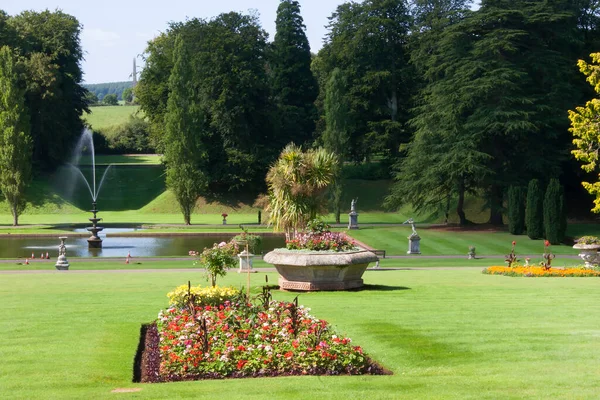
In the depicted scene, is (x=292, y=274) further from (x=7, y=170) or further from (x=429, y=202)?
(x=7, y=170)

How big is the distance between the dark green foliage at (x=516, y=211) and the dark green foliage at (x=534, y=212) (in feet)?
2.43

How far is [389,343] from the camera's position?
474 inches

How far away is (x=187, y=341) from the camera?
1127 cm

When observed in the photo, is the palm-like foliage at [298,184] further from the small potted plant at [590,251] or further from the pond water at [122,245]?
the small potted plant at [590,251]

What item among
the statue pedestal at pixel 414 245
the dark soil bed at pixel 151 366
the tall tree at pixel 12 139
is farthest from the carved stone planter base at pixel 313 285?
the tall tree at pixel 12 139

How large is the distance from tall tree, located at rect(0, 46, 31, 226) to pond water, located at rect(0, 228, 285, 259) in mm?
8658

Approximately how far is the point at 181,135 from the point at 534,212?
83.2 feet

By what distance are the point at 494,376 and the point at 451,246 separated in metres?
33.6

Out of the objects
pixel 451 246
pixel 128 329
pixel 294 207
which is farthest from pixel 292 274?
pixel 451 246

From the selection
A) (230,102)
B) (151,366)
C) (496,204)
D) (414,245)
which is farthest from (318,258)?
(230,102)

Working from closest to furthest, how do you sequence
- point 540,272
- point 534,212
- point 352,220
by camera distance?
point 540,272 → point 534,212 → point 352,220

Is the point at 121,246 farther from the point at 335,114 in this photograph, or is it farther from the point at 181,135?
the point at 335,114

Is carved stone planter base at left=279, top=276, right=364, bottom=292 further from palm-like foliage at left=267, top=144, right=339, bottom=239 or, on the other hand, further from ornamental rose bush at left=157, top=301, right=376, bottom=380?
palm-like foliage at left=267, top=144, right=339, bottom=239

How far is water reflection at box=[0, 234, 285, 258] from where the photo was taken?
40.0 m
